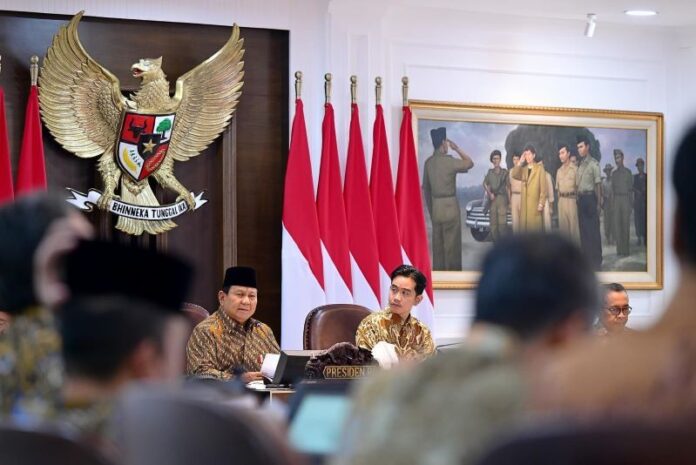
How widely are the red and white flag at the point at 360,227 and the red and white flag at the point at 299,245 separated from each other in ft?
0.95

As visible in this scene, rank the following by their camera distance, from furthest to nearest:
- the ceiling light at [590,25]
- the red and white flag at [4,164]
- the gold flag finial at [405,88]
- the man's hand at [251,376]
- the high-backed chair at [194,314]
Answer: the ceiling light at [590,25], the gold flag finial at [405,88], the red and white flag at [4,164], the high-backed chair at [194,314], the man's hand at [251,376]

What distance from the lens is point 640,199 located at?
1019 cm

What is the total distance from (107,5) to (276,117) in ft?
4.98

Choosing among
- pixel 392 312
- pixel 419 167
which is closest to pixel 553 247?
pixel 392 312

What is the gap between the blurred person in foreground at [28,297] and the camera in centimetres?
212

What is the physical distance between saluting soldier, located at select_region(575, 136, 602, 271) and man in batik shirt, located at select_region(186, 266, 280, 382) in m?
3.85

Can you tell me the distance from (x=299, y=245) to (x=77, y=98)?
6.34 ft

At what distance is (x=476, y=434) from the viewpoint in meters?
1.50

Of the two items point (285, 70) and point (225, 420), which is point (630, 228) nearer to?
point (285, 70)

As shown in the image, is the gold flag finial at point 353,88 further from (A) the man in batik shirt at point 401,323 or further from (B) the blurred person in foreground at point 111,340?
(B) the blurred person in foreground at point 111,340

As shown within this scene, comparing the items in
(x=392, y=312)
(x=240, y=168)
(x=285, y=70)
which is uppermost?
(x=285, y=70)

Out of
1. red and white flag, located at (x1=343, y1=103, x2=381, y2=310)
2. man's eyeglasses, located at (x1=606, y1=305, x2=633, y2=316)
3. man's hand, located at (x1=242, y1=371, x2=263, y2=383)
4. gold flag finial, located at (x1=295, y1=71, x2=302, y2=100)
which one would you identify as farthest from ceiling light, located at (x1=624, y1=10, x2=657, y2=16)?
man's hand, located at (x1=242, y1=371, x2=263, y2=383)

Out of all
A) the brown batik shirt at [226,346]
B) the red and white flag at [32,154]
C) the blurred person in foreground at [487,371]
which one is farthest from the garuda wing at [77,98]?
the blurred person in foreground at [487,371]

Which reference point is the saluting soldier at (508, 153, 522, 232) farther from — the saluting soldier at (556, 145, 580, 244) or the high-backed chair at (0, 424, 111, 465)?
the high-backed chair at (0, 424, 111, 465)
